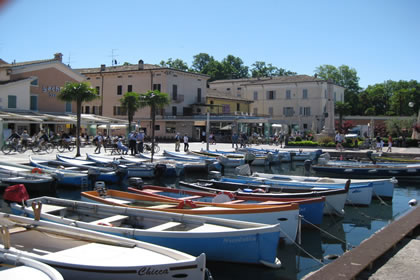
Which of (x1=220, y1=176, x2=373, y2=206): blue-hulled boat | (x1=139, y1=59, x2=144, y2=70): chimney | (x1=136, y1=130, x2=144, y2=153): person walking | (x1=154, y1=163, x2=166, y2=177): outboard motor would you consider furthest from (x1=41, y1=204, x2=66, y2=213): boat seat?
(x1=139, y1=59, x2=144, y2=70): chimney

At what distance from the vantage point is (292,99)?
74.1 metres

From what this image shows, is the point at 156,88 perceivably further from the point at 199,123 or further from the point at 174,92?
the point at 199,123

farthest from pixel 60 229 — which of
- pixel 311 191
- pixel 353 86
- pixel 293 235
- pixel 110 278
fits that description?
pixel 353 86

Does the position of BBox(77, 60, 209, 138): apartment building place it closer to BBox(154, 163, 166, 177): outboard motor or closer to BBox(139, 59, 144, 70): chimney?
BBox(139, 59, 144, 70): chimney

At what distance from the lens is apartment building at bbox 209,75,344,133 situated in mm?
71938

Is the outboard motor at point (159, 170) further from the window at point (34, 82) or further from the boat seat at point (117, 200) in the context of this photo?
the window at point (34, 82)

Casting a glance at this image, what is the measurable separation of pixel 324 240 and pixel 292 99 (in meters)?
63.1

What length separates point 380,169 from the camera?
24.6 meters

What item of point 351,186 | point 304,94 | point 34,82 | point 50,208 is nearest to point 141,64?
point 34,82

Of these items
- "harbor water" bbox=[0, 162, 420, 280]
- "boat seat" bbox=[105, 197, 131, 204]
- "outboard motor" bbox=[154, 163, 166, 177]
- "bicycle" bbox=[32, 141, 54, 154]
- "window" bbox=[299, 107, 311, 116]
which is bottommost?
"harbor water" bbox=[0, 162, 420, 280]

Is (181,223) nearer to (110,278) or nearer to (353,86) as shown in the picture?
(110,278)

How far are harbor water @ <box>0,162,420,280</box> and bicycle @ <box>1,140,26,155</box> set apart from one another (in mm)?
11198

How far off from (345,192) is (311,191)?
3.65 feet

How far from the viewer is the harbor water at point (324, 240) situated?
9.38m
